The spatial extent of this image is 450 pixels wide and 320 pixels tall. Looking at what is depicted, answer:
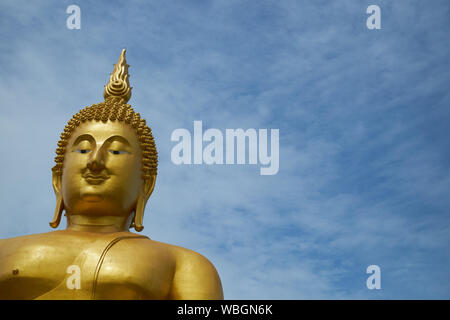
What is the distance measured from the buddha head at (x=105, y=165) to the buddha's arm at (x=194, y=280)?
3.57 ft

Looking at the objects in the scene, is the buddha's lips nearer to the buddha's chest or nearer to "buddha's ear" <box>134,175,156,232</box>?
"buddha's ear" <box>134,175,156,232</box>

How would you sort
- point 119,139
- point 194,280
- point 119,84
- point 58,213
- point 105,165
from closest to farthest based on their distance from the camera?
point 194,280 → point 105,165 → point 119,139 → point 58,213 → point 119,84

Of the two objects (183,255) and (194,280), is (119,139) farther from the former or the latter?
(194,280)

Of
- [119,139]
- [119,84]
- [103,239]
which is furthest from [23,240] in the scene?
[119,84]

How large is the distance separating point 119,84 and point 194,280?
3749mm

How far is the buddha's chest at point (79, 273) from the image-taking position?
7.29 m

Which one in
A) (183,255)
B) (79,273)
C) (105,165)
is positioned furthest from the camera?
(105,165)

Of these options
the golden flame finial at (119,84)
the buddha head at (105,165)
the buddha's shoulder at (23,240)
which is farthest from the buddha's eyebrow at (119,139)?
the buddha's shoulder at (23,240)

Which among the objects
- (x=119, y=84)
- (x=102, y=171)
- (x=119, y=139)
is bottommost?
(x=102, y=171)

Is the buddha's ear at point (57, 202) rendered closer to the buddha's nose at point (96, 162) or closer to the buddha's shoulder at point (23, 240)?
the buddha's shoulder at point (23, 240)

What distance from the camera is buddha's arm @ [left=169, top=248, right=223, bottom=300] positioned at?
7.63m

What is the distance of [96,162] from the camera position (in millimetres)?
8156

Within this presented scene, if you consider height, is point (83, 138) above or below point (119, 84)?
below
